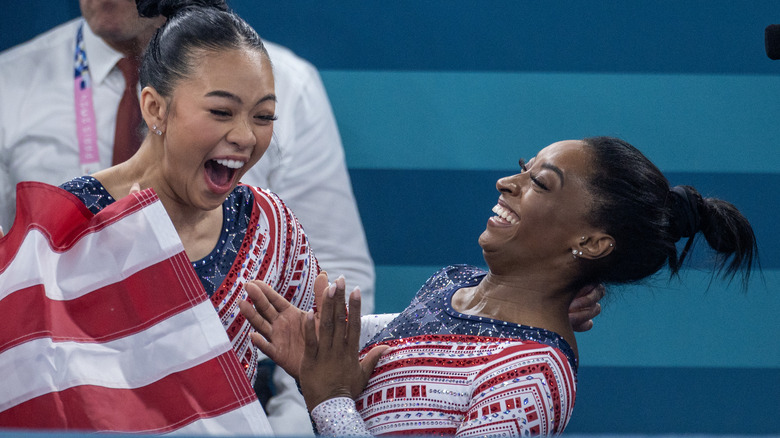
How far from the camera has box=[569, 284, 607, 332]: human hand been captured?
1624 mm

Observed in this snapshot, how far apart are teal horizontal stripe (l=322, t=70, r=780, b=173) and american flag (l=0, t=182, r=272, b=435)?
142 cm

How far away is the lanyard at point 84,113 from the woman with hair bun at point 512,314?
1.21 metres

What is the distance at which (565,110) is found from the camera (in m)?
2.64

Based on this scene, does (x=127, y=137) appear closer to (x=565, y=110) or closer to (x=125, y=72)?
(x=125, y=72)

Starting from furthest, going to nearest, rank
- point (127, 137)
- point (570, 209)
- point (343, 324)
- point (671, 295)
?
point (671, 295)
point (127, 137)
point (570, 209)
point (343, 324)

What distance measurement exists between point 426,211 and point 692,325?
86 cm

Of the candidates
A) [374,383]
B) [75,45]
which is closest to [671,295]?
[374,383]

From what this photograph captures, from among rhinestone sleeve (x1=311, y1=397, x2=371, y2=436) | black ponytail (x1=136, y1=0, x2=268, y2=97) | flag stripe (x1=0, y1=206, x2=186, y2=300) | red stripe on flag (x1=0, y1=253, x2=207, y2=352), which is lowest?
rhinestone sleeve (x1=311, y1=397, x2=371, y2=436)

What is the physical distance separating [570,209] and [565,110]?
1.24m

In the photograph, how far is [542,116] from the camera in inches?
104

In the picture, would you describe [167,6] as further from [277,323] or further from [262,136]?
[277,323]

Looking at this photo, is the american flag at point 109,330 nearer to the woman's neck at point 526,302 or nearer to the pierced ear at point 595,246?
the woman's neck at point 526,302

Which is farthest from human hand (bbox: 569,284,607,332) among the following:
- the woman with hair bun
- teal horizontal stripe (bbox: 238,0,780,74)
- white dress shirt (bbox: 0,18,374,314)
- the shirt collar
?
the shirt collar

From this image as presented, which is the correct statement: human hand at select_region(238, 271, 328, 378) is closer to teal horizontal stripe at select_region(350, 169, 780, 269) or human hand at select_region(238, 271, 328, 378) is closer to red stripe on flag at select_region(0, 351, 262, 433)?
red stripe on flag at select_region(0, 351, 262, 433)
